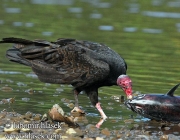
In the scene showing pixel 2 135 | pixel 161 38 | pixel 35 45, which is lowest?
pixel 161 38

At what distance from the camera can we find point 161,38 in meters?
14.6

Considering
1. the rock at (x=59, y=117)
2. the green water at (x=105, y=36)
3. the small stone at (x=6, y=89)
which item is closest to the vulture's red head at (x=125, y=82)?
the green water at (x=105, y=36)

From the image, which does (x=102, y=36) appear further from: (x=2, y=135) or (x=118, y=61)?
(x=2, y=135)

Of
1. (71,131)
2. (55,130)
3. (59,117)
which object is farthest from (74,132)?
(59,117)

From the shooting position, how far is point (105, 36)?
46.9 feet

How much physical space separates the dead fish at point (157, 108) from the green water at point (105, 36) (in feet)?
0.91

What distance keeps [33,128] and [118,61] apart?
1566 millimetres

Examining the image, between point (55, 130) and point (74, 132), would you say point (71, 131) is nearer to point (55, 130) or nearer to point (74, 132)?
Result: point (74, 132)

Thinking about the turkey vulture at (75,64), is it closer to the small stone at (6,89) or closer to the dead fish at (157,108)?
the dead fish at (157,108)

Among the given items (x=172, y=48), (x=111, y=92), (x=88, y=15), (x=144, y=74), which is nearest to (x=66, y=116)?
(x=111, y=92)

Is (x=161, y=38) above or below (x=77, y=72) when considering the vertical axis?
below

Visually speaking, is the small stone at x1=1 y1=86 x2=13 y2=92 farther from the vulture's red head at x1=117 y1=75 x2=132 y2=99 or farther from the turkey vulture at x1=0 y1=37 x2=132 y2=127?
the vulture's red head at x1=117 y1=75 x2=132 y2=99

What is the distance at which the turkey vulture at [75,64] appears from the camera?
8359 mm

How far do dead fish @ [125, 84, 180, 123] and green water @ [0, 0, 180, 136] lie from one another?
0.28 meters
